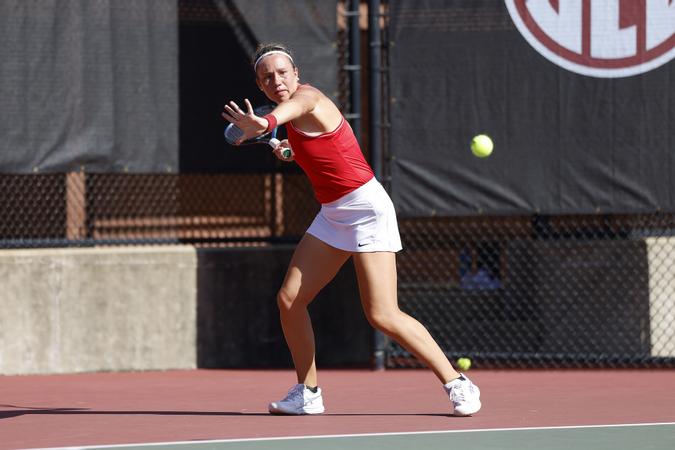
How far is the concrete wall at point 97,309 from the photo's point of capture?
902 centimetres

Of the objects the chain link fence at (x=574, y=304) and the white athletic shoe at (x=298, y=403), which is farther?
the chain link fence at (x=574, y=304)

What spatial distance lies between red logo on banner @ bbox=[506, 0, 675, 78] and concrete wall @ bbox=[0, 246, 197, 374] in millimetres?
2947

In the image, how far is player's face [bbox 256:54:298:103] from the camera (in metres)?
6.59

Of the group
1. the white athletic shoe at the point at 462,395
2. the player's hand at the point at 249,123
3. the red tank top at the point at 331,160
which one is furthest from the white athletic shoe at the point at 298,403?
the player's hand at the point at 249,123

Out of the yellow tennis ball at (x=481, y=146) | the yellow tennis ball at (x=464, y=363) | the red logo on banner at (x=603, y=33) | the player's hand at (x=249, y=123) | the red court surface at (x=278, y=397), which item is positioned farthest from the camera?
the yellow tennis ball at (x=464, y=363)

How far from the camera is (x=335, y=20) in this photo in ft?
31.5

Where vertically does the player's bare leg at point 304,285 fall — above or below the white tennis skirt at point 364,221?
below

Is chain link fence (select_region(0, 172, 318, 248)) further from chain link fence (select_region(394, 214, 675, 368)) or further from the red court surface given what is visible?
chain link fence (select_region(394, 214, 675, 368))

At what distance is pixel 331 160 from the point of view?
6.68 meters

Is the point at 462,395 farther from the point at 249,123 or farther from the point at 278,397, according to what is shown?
the point at 249,123

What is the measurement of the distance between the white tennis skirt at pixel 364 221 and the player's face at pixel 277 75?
2.02 feet

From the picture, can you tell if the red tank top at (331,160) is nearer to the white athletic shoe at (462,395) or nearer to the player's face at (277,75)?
the player's face at (277,75)

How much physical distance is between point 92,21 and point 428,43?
91.6 inches

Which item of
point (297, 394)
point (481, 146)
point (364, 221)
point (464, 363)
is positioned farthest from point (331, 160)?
point (464, 363)
